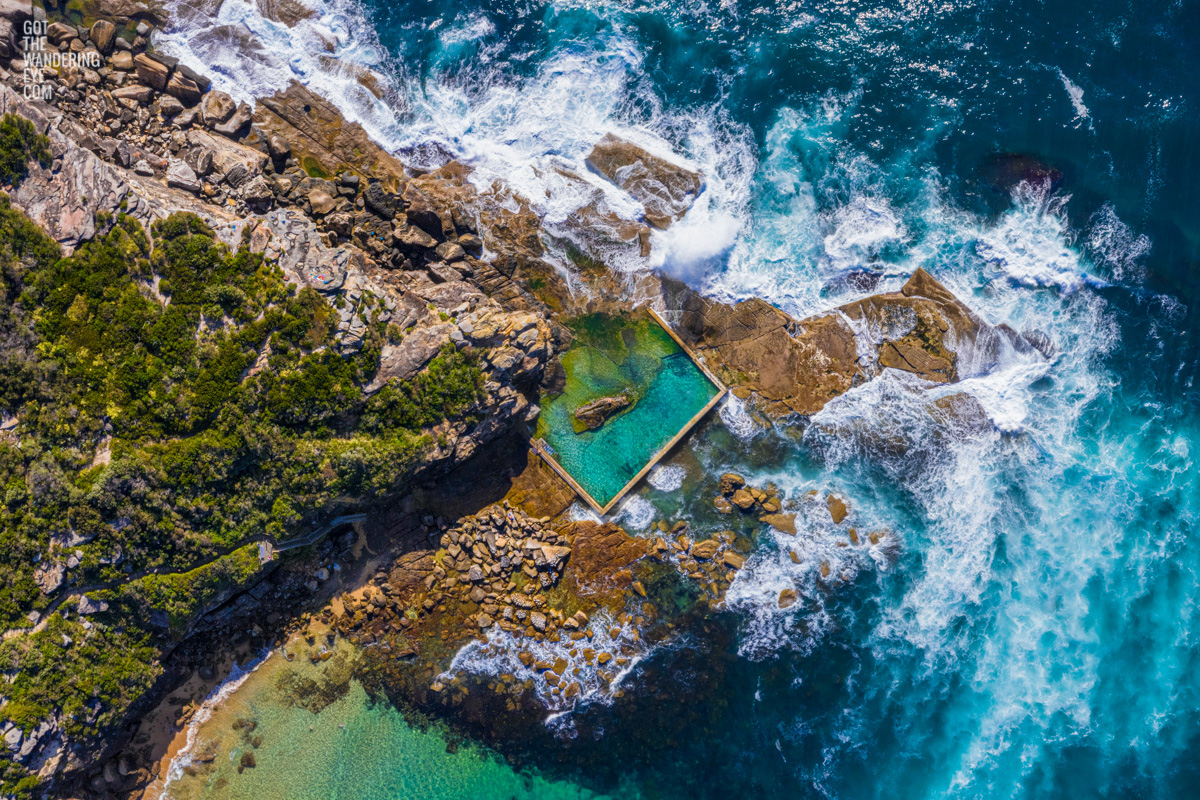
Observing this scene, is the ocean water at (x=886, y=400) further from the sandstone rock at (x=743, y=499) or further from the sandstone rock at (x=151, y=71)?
the sandstone rock at (x=151, y=71)

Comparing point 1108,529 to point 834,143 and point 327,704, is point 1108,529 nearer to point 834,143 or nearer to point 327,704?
point 834,143

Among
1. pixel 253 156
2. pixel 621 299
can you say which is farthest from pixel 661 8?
pixel 253 156

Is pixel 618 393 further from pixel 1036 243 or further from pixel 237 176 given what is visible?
pixel 1036 243

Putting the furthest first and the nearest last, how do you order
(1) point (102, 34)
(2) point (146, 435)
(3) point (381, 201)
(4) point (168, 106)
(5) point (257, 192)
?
(3) point (381, 201) → (4) point (168, 106) → (1) point (102, 34) → (5) point (257, 192) → (2) point (146, 435)

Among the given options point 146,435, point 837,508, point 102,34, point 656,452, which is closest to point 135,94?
point 102,34

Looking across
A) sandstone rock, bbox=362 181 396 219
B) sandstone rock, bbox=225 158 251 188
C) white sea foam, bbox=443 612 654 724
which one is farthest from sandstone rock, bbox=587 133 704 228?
white sea foam, bbox=443 612 654 724
